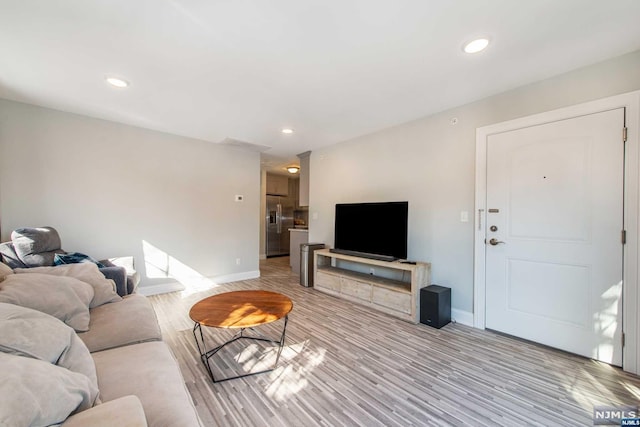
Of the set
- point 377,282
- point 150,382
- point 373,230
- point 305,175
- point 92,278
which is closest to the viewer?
point 150,382

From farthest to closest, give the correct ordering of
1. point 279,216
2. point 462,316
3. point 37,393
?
point 279,216 → point 462,316 → point 37,393

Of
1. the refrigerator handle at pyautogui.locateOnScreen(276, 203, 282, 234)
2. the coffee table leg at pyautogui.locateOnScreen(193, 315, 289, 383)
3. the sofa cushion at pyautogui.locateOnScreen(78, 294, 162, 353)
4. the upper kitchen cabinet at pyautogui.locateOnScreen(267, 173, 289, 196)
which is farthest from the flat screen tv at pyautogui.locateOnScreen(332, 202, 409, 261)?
the upper kitchen cabinet at pyautogui.locateOnScreen(267, 173, 289, 196)

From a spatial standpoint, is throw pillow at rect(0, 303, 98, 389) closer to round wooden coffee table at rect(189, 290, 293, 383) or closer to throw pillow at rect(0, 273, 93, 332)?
throw pillow at rect(0, 273, 93, 332)

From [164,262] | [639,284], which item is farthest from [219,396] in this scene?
[639,284]

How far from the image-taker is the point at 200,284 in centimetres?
440

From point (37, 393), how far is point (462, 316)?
3.38 m

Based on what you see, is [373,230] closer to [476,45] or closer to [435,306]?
[435,306]

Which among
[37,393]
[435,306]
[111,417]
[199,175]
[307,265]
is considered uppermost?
[199,175]

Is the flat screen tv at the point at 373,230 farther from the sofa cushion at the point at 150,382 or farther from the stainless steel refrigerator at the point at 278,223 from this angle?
the stainless steel refrigerator at the point at 278,223

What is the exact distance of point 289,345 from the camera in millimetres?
2424

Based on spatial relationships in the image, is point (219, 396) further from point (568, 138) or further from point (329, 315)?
point (568, 138)

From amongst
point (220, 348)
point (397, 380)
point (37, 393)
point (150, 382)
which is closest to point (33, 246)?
point (220, 348)

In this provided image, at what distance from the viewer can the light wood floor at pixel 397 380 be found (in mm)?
1596

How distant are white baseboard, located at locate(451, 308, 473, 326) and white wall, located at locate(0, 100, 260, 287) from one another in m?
3.57
